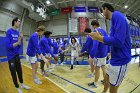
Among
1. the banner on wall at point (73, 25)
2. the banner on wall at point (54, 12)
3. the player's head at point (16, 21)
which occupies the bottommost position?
the player's head at point (16, 21)

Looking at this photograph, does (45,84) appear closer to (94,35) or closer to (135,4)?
(94,35)

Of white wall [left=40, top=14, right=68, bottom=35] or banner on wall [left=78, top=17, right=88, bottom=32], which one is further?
white wall [left=40, top=14, right=68, bottom=35]

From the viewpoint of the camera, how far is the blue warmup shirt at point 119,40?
76.3 inches

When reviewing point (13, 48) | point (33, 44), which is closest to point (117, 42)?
point (13, 48)

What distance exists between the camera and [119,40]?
1.93m

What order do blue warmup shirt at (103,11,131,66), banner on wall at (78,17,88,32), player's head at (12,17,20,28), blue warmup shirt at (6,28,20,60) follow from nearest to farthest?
blue warmup shirt at (103,11,131,66), blue warmup shirt at (6,28,20,60), player's head at (12,17,20,28), banner on wall at (78,17,88,32)

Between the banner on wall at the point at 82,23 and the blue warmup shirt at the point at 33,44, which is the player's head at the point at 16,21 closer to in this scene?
the blue warmup shirt at the point at 33,44

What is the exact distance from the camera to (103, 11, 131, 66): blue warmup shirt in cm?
194

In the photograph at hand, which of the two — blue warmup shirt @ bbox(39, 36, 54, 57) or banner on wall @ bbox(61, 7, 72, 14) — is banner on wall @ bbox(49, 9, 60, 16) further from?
blue warmup shirt @ bbox(39, 36, 54, 57)

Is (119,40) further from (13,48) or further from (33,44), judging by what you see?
(33,44)

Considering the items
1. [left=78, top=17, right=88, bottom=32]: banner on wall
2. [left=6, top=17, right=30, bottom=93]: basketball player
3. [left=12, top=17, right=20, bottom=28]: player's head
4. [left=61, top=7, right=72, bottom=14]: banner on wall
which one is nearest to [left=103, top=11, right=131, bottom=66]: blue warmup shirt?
[left=6, top=17, right=30, bottom=93]: basketball player

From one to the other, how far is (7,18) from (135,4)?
12.2 metres

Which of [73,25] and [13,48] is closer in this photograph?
[13,48]

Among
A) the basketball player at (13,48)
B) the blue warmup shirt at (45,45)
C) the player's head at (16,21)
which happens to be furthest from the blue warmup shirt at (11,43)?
the blue warmup shirt at (45,45)
